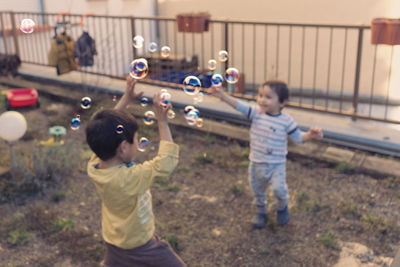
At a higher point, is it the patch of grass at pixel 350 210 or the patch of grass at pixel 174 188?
the patch of grass at pixel 350 210

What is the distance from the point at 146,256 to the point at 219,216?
5.96 feet

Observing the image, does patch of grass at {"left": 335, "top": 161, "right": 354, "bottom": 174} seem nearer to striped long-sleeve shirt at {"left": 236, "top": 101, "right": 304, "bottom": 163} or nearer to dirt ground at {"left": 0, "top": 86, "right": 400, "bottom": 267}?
dirt ground at {"left": 0, "top": 86, "right": 400, "bottom": 267}

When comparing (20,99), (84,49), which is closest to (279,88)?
(84,49)

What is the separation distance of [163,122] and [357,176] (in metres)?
3.32

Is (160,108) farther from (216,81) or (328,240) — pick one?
(328,240)

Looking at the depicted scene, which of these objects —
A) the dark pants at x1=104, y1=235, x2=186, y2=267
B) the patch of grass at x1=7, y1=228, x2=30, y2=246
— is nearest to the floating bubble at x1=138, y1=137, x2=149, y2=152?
the dark pants at x1=104, y1=235, x2=186, y2=267

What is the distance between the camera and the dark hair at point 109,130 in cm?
259

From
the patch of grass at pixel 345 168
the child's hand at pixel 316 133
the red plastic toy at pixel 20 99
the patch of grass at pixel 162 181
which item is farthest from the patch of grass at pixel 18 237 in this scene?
the red plastic toy at pixel 20 99

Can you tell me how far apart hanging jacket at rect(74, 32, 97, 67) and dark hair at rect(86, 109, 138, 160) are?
556 cm

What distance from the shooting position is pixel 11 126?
4766mm

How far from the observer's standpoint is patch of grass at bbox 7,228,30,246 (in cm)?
416

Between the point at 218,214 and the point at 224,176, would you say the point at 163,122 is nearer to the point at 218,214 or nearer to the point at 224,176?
the point at 218,214

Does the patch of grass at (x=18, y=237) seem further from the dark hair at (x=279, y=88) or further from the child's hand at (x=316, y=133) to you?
the child's hand at (x=316, y=133)

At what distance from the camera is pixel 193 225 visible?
4.42 metres
